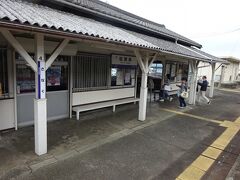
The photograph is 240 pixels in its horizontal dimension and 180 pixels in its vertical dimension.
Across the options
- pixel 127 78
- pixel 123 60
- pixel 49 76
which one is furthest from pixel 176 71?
Result: pixel 49 76

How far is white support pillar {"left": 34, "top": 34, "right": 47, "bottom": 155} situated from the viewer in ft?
11.3

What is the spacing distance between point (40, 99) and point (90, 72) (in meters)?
3.35

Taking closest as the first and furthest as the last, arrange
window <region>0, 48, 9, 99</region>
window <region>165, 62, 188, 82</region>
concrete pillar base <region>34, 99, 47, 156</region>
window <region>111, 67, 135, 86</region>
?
concrete pillar base <region>34, 99, 47, 156</region> → window <region>0, 48, 9, 99</region> → window <region>111, 67, 135, 86</region> → window <region>165, 62, 188, 82</region>

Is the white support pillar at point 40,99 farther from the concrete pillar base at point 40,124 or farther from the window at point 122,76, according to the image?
the window at point 122,76

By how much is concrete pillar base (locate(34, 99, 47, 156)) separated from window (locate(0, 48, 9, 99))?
1637 mm

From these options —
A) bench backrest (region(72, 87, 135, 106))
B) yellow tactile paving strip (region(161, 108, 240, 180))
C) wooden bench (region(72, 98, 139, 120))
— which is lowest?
yellow tactile paving strip (region(161, 108, 240, 180))

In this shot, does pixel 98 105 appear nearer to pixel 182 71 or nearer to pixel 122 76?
pixel 122 76

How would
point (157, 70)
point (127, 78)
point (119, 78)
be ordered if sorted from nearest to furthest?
point (119, 78)
point (127, 78)
point (157, 70)

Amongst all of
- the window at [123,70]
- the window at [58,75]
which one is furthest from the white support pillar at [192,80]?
the window at [58,75]

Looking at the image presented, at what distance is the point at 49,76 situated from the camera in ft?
18.7

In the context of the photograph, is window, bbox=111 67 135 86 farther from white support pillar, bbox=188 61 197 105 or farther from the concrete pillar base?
the concrete pillar base

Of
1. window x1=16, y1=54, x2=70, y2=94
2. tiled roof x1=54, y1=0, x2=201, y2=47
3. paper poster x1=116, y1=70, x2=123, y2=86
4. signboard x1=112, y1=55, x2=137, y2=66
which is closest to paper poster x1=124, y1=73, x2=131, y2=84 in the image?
paper poster x1=116, y1=70, x2=123, y2=86

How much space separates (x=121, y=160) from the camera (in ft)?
12.6

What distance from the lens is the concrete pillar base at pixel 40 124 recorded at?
3664 millimetres
